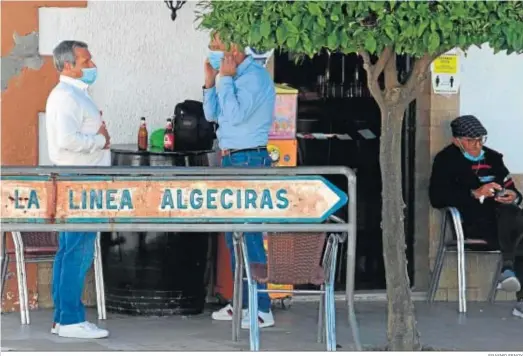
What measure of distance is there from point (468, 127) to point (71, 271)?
3159 millimetres

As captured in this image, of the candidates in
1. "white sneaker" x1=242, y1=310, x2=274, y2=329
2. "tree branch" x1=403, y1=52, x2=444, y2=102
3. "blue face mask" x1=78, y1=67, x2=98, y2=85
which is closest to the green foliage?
"tree branch" x1=403, y1=52, x2=444, y2=102

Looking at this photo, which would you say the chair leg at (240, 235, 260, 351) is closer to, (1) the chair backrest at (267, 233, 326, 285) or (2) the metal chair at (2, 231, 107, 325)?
(1) the chair backrest at (267, 233, 326, 285)

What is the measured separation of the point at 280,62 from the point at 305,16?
9.85 ft

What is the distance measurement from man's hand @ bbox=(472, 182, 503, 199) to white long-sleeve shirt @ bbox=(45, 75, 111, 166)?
2.91m

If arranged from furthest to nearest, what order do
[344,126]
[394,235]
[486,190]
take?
1. [344,126]
2. [486,190]
3. [394,235]

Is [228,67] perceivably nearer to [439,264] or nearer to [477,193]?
[477,193]

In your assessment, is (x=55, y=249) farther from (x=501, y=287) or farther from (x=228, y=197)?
(x=501, y=287)

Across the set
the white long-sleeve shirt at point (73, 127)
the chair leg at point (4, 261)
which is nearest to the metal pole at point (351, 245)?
the white long-sleeve shirt at point (73, 127)

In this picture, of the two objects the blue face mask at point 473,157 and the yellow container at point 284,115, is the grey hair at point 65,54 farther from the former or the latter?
the blue face mask at point 473,157

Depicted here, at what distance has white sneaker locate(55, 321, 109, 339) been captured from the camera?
26.0ft

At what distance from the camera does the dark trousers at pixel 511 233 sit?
9102mm

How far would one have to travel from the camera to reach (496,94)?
9.53 metres

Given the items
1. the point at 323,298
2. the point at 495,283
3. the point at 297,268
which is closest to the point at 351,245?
the point at 297,268

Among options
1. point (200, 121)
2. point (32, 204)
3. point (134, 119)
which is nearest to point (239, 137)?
point (200, 121)
